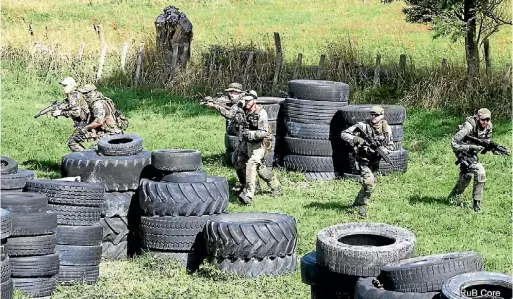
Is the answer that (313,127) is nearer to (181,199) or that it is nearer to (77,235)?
(181,199)

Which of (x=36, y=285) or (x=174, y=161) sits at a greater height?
(x=174, y=161)

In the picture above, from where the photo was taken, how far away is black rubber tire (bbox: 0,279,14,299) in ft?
29.1

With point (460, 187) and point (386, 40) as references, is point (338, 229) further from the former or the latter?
point (386, 40)

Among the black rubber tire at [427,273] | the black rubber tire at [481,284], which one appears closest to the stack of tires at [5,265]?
the black rubber tire at [427,273]

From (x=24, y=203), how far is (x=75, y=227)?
2.97ft

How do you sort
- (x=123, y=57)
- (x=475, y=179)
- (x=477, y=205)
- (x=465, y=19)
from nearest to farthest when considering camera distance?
(x=475, y=179) < (x=477, y=205) < (x=465, y=19) < (x=123, y=57)

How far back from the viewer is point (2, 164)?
36.6ft

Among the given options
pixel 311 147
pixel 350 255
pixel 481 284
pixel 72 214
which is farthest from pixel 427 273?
pixel 311 147

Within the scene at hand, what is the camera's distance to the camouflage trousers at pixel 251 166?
46.3 feet

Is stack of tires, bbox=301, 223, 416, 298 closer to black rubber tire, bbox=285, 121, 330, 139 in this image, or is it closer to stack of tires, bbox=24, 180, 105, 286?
stack of tires, bbox=24, 180, 105, 286

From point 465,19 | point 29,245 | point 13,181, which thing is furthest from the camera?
point 465,19

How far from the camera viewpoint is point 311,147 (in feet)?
52.7

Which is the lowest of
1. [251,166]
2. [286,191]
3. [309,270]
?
[286,191]

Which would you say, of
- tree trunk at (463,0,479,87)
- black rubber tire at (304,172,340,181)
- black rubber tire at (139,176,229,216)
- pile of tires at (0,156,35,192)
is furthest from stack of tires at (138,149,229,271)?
tree trunk at (463,0,479,87)
